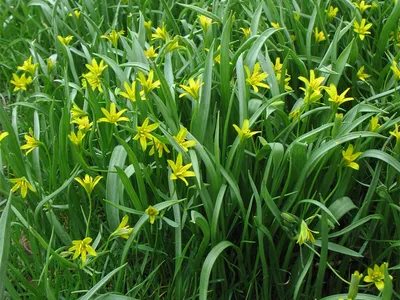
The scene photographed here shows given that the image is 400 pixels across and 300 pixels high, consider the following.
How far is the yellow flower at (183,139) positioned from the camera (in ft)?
5.29

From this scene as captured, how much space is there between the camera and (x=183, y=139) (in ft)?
5.35

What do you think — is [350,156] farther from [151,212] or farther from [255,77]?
[151,212]

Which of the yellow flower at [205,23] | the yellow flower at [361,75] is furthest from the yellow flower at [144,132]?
the yellow flower at [361,75]

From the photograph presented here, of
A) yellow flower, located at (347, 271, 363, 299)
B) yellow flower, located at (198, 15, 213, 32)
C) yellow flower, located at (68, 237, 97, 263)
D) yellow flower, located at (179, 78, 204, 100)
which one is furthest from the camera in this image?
yellow flower, located at (198, 15, 213, 32)

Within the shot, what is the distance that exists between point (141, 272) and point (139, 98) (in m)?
0.50

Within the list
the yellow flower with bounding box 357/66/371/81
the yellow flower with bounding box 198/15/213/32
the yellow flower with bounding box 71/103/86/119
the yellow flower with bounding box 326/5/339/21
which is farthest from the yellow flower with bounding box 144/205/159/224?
the yellow flower with bounding box 326/5/339/21

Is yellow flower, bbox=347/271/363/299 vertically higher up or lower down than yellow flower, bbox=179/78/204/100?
lower down

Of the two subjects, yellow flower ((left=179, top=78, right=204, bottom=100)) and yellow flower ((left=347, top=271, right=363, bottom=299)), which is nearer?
yellow flower ((left=347, top=271, right=363, bottom=299))

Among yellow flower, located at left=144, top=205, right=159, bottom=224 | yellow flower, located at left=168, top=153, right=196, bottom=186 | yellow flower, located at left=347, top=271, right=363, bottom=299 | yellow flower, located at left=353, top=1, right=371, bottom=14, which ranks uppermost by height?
yellow flower, located at left=353, top=1, right=371, bottom=14

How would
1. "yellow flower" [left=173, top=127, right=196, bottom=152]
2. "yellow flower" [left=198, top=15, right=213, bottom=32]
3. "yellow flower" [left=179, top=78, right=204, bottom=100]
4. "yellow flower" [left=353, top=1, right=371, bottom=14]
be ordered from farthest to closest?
"yellow flower" [left=353, top=1, right=371, bottom=14] → "yellow flower" [left=198, top=15, right=213, bottom=32] → "yellow flower" [left=179, top=78, right=204, bottom=100] → "yellow flower" [left=173, top=127, right=196, bottom=152]

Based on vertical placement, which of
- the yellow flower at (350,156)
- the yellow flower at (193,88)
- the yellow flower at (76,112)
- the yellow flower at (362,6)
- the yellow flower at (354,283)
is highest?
the yellow flower at (193,88)

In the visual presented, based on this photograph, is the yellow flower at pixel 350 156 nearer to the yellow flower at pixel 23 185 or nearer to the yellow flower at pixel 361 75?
the yellow flower at pixel 361 75

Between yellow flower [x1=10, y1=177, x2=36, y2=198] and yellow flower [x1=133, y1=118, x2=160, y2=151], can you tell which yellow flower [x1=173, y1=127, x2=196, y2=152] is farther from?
yellow flower [x1=10, y1=177, x2=36, y2=198]

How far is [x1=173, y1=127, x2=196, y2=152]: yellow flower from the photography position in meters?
1.61
